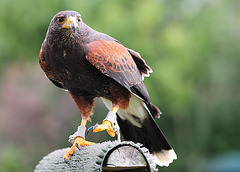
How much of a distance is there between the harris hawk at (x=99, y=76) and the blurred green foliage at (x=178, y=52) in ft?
23.2

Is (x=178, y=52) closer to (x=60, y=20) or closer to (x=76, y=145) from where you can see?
(x=60, y=20)

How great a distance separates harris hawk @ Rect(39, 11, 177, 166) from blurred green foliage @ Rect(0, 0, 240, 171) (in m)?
7.06

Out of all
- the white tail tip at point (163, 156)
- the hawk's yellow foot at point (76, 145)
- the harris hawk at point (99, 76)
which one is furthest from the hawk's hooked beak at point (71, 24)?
the white tail tip at point (163, 156)

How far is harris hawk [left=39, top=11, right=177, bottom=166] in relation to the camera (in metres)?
3.31

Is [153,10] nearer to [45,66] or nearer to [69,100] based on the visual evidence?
[69,100]

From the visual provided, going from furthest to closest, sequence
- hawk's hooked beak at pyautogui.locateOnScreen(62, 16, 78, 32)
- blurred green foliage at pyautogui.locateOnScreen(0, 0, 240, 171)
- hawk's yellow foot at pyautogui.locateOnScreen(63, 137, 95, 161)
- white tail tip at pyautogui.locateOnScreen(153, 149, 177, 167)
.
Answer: blurred green foliage at pyautogui.locateOnScreen(0, 0, 240, 171), white tail tip at pyautogui.locateOnScreen(153, 149, 177, 167), hawk's hooked beak at pyautogui.locateOnScreen(62, 16, 78, 32), hawk's yellow foot at pyautogui.locateOnScreen(63, 137, 95, 161)

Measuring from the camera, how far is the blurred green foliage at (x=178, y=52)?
36.9 ft

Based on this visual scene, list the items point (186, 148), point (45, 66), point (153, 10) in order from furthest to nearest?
point (186, 148), point (153, 10), point (45, 66)

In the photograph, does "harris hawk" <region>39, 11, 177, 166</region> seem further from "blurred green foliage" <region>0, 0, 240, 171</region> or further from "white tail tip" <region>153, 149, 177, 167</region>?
"blurred green foliage" <region>0, 0, 240, 171</region>

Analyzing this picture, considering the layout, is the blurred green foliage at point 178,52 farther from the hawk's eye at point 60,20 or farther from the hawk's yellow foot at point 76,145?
the hawk's yellow foot at point 76,145

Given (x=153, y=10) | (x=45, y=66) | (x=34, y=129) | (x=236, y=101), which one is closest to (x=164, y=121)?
(x=236, y=101)

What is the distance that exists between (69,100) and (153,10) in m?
3.85

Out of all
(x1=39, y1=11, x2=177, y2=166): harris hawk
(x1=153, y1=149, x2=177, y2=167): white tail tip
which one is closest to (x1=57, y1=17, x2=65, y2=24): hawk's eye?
(x1=39, y1=11, x2=177, y2=166): harris hawk

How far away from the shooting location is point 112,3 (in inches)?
490
